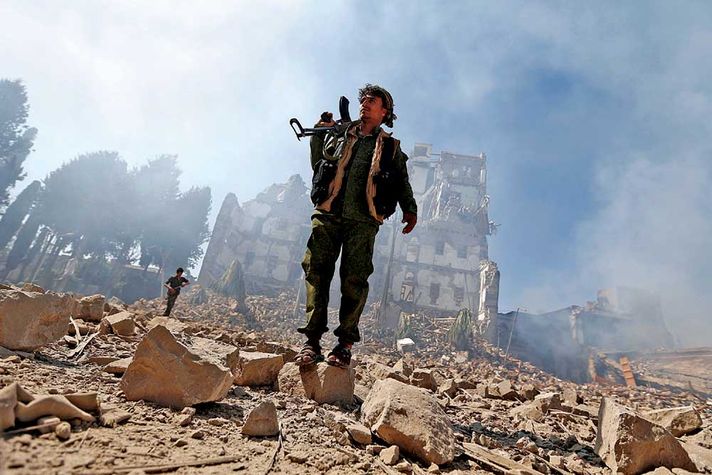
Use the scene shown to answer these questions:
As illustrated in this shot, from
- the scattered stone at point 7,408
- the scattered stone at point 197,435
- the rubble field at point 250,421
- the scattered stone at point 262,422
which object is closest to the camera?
the scattered stone at point 7,408

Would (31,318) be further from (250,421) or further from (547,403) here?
(547,403)

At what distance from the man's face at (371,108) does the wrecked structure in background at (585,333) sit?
978 inches

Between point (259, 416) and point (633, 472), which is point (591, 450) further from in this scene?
point (259, 416)

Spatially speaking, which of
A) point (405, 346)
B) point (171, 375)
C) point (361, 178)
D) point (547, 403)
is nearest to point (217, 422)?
point (171, 375)

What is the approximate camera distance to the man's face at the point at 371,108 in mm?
2777

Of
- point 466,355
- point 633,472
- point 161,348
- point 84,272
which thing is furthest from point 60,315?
point 84,272

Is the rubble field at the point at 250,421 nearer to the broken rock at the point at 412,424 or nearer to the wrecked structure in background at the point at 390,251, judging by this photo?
the broken rock at the point at 412,424

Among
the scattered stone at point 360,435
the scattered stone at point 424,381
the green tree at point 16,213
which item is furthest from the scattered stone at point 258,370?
the green tree at point 16,213

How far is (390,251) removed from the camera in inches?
1411

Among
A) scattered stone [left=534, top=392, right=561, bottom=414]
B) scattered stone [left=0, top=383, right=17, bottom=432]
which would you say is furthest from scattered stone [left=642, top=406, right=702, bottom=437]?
scattered stone [left=0, top=383, right=17, bottom=432]

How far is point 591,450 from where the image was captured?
1.92 m

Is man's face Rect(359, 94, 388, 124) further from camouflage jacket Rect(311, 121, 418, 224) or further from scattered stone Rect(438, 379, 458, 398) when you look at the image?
scattered stone Rect(438, 379, 458, 398)

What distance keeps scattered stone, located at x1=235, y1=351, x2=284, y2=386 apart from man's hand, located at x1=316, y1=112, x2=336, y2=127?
1937mm

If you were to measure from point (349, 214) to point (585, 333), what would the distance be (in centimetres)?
3420
